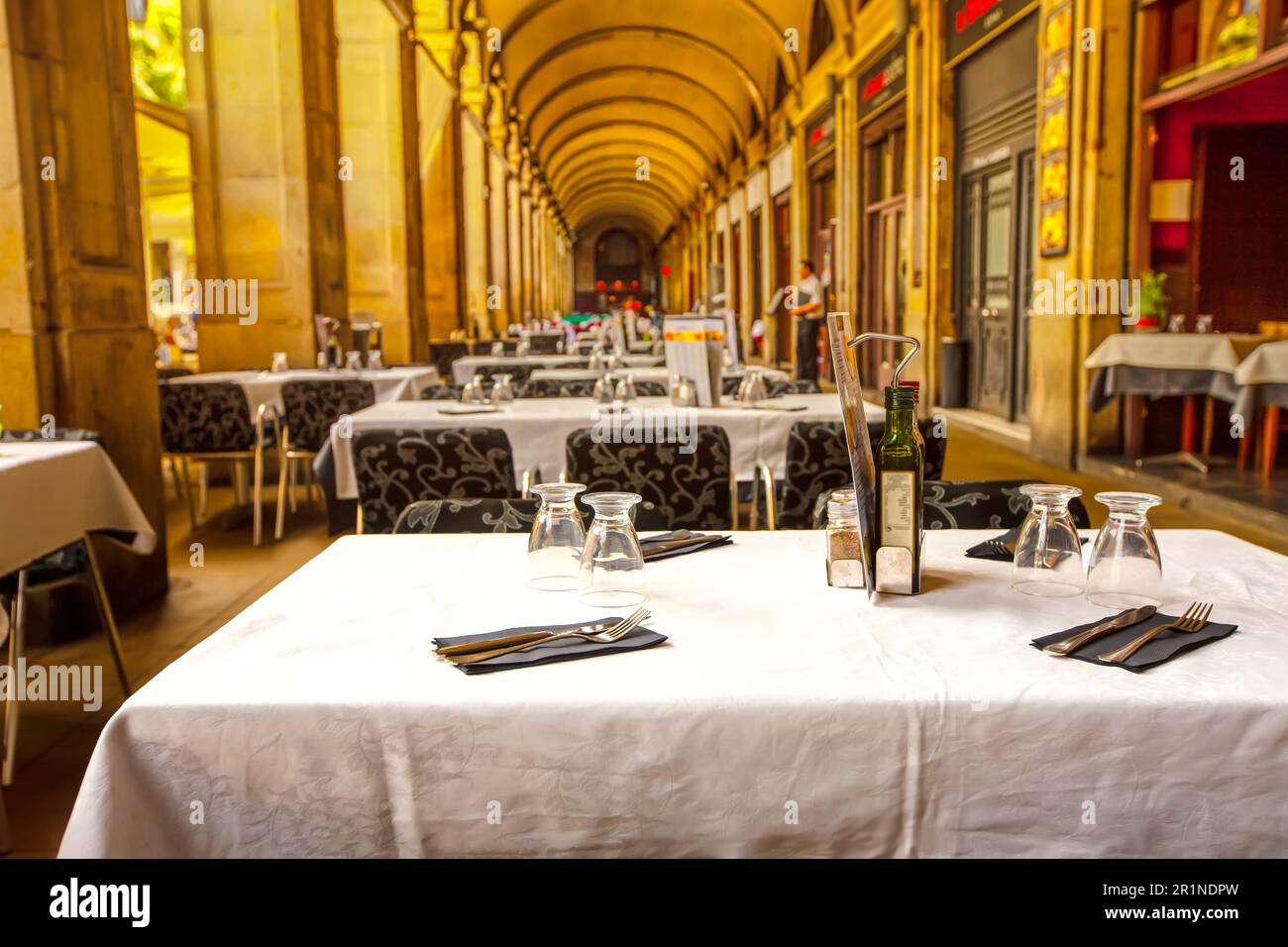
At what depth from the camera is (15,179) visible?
345cm

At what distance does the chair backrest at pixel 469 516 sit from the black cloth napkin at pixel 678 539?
0.39m

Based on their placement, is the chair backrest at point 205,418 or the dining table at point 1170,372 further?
the dining table at point 1170,372

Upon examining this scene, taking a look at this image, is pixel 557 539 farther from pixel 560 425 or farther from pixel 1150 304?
pixel 1150 304

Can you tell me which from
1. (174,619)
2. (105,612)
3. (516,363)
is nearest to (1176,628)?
(105,612)

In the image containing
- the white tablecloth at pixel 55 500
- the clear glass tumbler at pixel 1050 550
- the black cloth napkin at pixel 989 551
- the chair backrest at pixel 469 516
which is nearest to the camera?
the clear glass tumbler at pixel 1050 550

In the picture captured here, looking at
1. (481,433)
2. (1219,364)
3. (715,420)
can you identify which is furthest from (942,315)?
(481,433)

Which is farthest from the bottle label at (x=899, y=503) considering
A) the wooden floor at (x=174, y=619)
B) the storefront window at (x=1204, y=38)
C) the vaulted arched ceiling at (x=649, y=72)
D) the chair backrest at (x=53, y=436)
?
the vaulted arched ceiling at (x=649, y=72)

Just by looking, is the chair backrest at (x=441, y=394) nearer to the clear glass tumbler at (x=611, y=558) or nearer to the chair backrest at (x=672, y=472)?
the chair backrest at (x=672, y=472)

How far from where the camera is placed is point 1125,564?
4.66ft

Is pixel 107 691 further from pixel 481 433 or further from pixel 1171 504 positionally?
pixel 1171 504

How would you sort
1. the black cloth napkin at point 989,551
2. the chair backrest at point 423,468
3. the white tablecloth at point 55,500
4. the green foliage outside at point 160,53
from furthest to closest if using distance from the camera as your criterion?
the green foliage outside at point 160,53, the chair backrest at point 423,468, the white tablecloth at point 55,500, the black cloth napkin at point 989,551

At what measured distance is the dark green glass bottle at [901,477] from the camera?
141 centimetres

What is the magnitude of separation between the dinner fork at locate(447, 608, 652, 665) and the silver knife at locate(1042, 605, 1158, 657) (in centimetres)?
46
